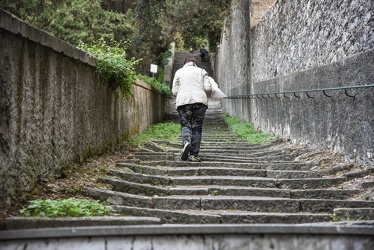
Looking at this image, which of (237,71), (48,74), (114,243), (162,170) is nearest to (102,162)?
(162,170)

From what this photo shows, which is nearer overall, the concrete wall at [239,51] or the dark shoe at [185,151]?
the dark shoe at [185,151]

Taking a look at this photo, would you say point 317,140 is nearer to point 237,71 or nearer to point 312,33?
point 312,33

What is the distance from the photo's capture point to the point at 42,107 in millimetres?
4941

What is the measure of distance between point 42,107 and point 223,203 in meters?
2.04

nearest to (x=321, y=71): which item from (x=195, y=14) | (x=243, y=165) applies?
(x=243, y=165)

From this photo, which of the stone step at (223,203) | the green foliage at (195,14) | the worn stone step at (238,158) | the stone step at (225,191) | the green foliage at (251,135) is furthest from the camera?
the green foliage at (195,14)

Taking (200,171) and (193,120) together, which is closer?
(200,171)

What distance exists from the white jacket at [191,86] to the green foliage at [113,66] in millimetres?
848

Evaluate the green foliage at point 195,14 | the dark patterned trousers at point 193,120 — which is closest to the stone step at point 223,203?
the dark patterned trousers at point 193,120

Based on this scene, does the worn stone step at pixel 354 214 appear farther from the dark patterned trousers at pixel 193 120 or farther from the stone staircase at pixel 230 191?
the dark patterned trousers at pixel 193 120

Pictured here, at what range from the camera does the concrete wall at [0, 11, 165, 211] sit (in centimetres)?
411

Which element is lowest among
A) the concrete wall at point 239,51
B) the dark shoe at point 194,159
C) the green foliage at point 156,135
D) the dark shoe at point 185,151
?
the dark shoe at point 194,159

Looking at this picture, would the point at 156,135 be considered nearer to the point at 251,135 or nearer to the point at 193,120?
the point at 251,135

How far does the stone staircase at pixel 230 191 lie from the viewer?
4789mm
